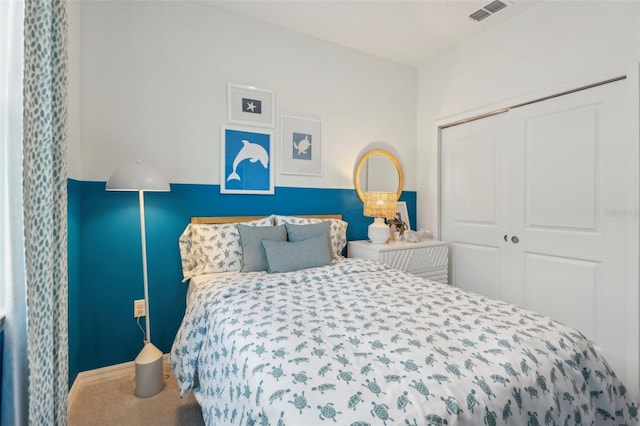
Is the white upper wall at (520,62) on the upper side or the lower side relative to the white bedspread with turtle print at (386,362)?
upper

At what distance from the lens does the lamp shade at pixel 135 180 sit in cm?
176

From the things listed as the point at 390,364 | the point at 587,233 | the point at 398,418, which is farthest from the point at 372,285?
the point at 587,233

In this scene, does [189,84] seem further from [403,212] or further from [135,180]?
[403,212]

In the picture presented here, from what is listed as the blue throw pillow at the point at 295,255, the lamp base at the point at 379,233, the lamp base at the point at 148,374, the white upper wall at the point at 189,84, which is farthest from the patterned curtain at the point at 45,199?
the lamp base at the point at 379,233

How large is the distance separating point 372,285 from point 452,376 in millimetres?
875

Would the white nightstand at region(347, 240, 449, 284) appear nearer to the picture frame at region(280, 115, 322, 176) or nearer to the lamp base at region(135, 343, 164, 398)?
the picture frame at region(280, 115, 322, 176)

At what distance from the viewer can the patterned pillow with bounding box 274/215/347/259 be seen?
7.77ft

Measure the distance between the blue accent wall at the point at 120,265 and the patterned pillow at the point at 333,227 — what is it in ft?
1.36

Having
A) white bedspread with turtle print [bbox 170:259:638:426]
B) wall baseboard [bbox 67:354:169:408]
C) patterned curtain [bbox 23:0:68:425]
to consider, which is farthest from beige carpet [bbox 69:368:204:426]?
patterned curtain [bbox 23:0:68:425]

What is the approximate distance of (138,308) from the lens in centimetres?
213

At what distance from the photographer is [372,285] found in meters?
1.73

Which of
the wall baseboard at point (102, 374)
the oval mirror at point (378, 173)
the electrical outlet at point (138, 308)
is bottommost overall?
the wall baseboard at point (102, 374)

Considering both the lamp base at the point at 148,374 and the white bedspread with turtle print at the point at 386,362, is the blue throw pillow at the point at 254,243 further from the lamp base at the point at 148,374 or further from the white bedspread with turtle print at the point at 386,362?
the lamp base at the point at 148,374

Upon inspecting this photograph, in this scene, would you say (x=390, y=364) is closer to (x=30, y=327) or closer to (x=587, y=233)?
(x=30, y=327)
